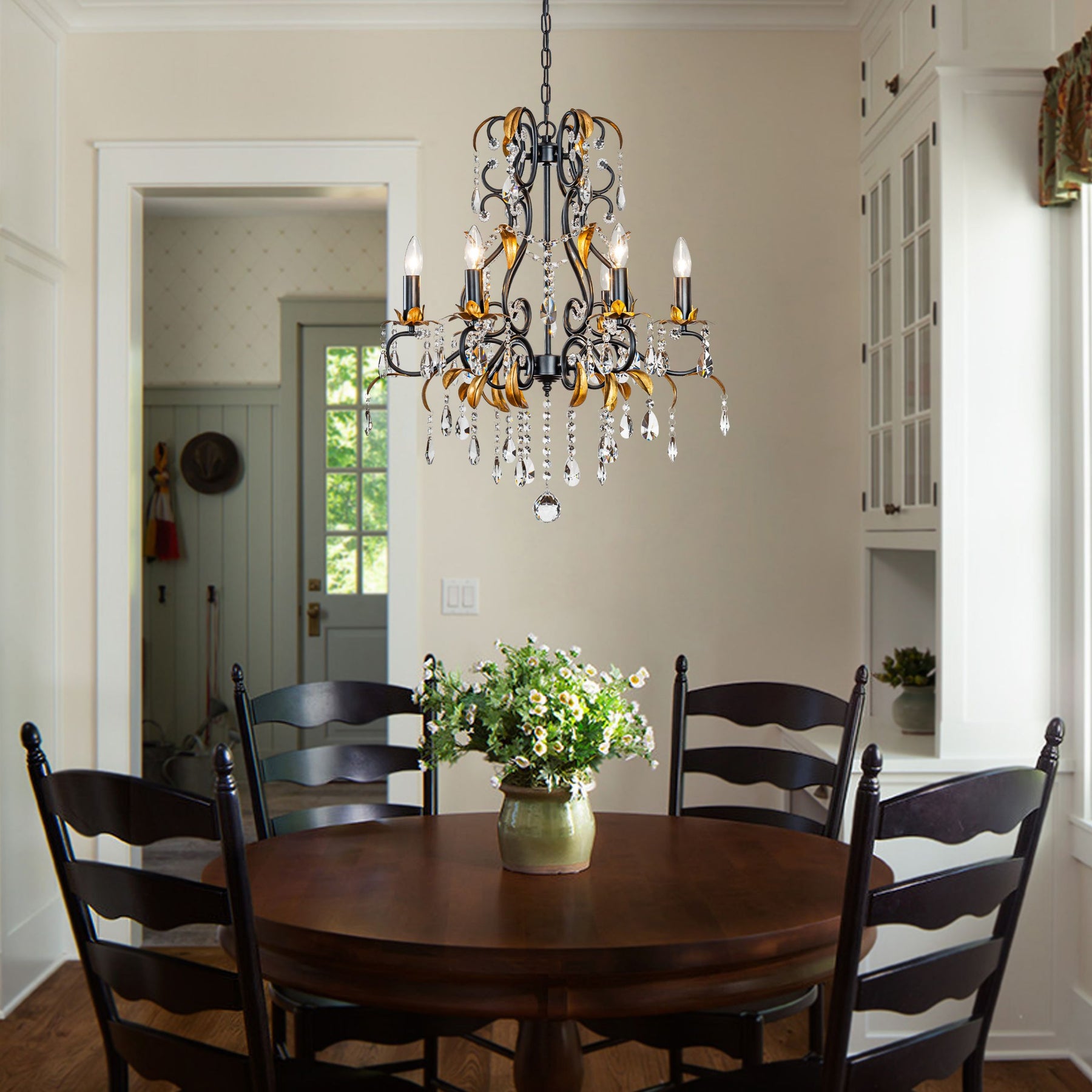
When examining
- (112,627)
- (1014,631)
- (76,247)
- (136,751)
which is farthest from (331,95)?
(1014,631)

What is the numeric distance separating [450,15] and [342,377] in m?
2.90

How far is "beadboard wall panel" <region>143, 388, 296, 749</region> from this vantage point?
20.3ft

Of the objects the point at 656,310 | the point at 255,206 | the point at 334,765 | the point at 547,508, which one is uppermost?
the point at 255,206

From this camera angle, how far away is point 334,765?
2.54 metres

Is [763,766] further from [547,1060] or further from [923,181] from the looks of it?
[923,181]

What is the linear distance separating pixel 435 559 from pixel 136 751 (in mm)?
1133

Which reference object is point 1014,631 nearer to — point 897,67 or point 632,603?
point 632,603

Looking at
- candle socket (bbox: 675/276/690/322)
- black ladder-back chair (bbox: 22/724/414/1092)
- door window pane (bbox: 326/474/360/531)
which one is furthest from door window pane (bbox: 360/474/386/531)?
black ladder-back chair (bbox: 22/724/414/1092)

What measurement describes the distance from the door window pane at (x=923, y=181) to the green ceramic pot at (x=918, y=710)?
127 cm

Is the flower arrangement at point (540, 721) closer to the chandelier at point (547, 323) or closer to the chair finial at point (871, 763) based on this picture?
the chandelier at point (547, 323)

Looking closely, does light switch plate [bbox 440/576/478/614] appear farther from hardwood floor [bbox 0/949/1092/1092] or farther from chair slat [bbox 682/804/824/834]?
hardwood floor [bbox 0/949/1092/1092]

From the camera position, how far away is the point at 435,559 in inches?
142

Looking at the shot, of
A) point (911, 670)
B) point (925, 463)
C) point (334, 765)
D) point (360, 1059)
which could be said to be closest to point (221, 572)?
point (360, 1059)

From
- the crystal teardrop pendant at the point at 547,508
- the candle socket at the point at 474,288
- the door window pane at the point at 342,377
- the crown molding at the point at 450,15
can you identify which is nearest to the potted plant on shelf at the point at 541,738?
the crystal teardrop pendant at the point at 547,508
